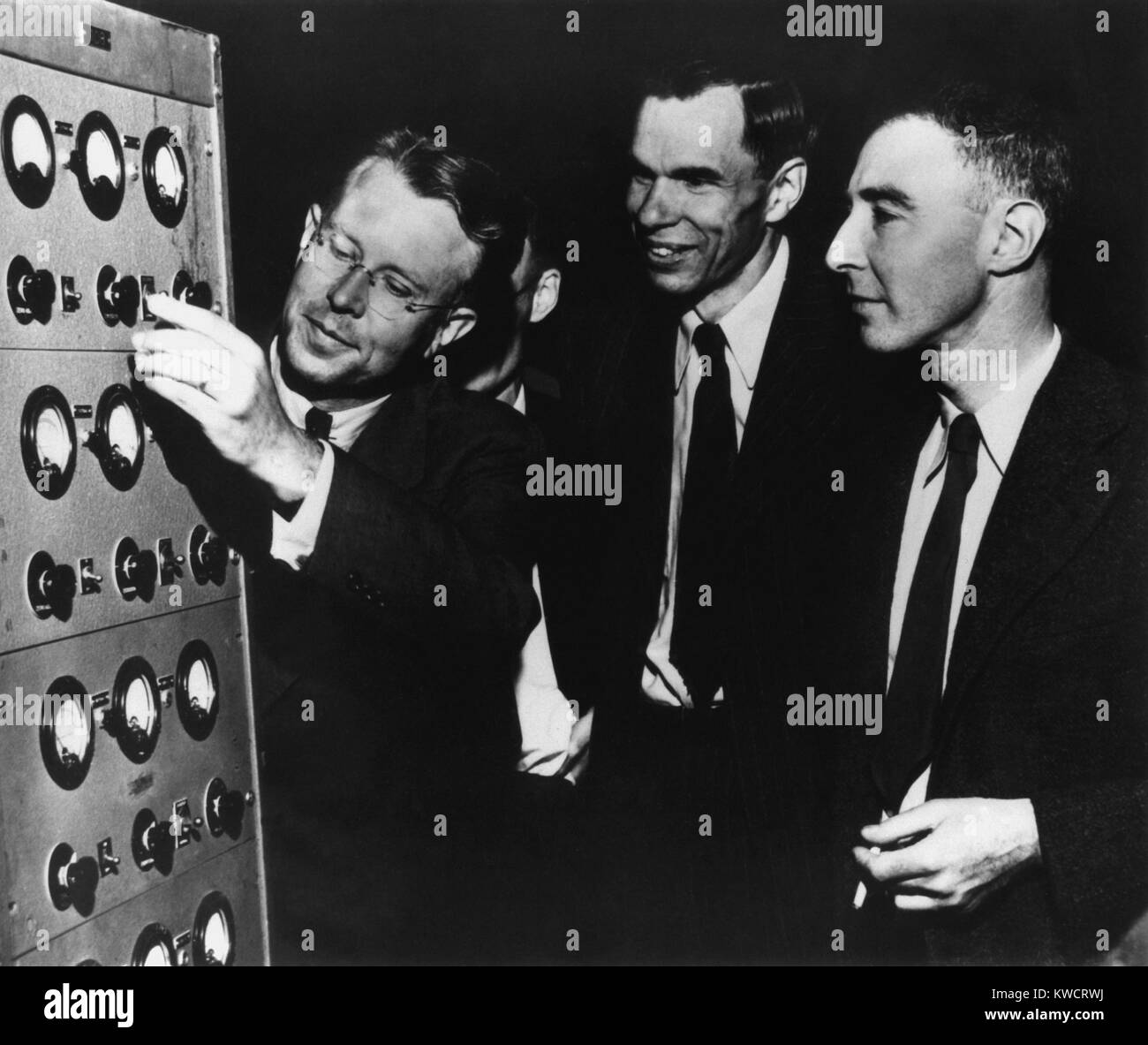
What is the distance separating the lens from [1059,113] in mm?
2254

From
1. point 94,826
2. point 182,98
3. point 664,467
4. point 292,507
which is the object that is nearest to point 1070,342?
point 664,467

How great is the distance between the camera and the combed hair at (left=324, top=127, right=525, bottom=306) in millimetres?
2311

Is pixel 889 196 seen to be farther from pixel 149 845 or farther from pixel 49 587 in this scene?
pixel 149 845

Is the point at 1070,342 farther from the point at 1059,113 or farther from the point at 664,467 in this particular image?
the point at 664,467

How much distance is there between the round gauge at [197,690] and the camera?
7.66ft

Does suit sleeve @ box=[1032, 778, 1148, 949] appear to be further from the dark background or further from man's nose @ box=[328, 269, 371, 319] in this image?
man's nose @ box=[328, 269, 371, 319]

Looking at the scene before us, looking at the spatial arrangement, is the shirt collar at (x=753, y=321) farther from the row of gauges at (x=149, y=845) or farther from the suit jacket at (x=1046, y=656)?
the row of gauges at (x=149, y=845)

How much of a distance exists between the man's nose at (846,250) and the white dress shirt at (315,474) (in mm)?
900

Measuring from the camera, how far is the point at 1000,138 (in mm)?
2230

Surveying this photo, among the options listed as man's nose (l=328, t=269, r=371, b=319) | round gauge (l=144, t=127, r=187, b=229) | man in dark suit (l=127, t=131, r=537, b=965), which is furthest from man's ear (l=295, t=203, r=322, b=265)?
round gauge (l=144, t=127, r=187, b=229)

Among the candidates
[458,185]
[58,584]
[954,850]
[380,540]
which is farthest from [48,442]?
[954,850]

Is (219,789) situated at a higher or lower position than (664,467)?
lower

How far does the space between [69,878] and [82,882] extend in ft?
0.09

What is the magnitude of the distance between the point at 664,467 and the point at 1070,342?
793mm
